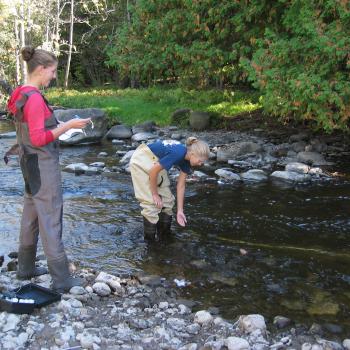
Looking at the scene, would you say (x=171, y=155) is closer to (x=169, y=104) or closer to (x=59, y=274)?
(x=59, y=274)

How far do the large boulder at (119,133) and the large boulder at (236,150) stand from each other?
4359mm

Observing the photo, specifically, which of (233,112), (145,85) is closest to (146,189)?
(233,112)

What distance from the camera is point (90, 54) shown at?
122ft

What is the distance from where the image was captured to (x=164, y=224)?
21.6 feet

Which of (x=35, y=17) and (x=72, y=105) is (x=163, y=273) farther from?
(x=35, y=17)

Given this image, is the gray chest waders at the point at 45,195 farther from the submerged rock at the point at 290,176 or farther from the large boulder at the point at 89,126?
the large boulder at the point at 89,126

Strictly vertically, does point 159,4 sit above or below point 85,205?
above

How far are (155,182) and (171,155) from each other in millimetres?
449

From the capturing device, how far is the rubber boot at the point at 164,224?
6547mm

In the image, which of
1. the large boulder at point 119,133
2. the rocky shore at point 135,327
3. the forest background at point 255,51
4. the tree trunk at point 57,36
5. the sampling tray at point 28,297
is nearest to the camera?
the rocky shore at point 135,327

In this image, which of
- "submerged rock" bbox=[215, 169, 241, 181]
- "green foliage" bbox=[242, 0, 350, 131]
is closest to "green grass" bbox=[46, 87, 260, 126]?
"green foliage" bbox=[242, 0, 350, 131]

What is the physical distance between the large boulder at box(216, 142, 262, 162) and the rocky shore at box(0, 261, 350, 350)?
7281 mm

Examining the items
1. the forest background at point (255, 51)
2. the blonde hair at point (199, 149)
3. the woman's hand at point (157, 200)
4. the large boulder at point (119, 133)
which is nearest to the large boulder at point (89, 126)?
the large boulder at point (119, 133)

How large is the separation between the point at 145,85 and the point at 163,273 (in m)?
28.0
